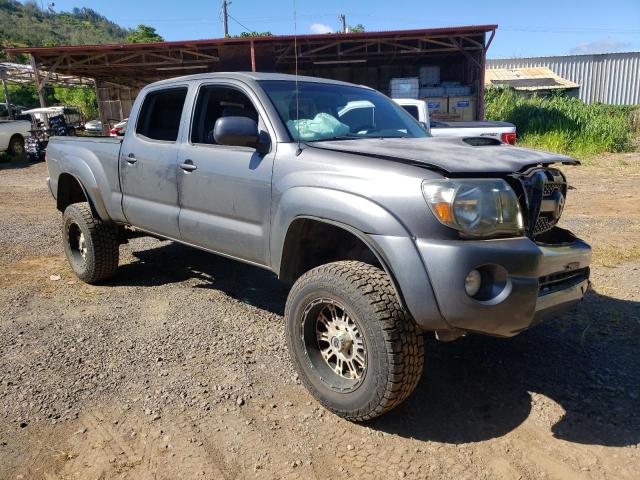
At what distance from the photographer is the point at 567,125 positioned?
1741 centimetres

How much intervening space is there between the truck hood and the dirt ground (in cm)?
135

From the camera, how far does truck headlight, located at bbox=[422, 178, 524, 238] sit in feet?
8.13

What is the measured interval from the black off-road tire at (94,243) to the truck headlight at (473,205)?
3584 millimetres

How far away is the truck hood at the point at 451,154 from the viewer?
262 centimetres

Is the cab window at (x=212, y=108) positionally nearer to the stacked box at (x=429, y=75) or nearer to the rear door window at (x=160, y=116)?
the rear door window at (x=160, y=116)

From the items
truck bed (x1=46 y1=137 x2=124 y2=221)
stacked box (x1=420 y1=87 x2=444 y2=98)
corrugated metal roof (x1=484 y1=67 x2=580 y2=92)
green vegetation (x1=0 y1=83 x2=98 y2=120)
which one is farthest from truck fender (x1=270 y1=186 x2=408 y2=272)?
green vegetation (x1=0 y1=83 x2=98 y2=120)

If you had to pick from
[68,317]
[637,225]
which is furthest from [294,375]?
[637,225]

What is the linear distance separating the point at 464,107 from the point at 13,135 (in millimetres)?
16137

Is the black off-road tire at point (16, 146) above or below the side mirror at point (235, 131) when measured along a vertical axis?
below

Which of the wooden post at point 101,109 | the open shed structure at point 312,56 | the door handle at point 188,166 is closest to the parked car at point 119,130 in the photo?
the door handle at point 188,166

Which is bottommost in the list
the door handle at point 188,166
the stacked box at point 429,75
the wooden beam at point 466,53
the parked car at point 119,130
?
the door handle at point 188,166

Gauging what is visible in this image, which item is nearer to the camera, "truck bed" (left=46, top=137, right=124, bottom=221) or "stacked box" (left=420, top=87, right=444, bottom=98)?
"truck bed" (left=46, top=137, right=124, bottom=221)

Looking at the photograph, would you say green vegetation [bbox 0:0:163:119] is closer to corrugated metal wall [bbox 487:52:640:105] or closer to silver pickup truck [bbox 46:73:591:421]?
corrugated metal wall [bbox 487:52:640:105]

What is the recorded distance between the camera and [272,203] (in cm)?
324
